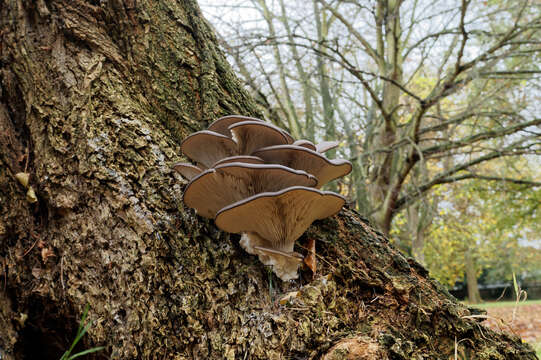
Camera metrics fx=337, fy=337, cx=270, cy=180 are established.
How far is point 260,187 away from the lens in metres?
1.67

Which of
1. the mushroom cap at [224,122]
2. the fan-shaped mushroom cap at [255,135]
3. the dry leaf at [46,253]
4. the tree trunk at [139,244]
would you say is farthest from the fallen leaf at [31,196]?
the fan-shaped mushroom cap at [255,135]

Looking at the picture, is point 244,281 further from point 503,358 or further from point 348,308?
point 503,358

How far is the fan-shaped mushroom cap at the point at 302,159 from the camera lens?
1669 mm

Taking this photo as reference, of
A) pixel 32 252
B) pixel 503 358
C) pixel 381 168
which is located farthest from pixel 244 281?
pixel 381 168

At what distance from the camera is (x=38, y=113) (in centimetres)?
182

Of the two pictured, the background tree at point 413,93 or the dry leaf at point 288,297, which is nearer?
the dry leaf at point 288,297

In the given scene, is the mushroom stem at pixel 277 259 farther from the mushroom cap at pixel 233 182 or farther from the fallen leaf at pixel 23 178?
the fallen leaf at pixel 23 178

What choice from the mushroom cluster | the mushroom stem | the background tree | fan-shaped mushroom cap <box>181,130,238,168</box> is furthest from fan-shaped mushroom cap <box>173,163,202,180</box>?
the background tree

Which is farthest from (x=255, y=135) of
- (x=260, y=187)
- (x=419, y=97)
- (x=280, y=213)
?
(x=419, y=97)

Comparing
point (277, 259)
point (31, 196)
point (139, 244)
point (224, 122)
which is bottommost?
point (31, 196)

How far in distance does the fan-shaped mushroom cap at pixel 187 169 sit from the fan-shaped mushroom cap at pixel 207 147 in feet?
0.44

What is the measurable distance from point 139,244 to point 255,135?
2.58 feet

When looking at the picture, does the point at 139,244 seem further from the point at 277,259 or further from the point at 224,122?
the point at 224,122

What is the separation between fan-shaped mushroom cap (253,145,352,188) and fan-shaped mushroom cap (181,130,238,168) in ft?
0.53
